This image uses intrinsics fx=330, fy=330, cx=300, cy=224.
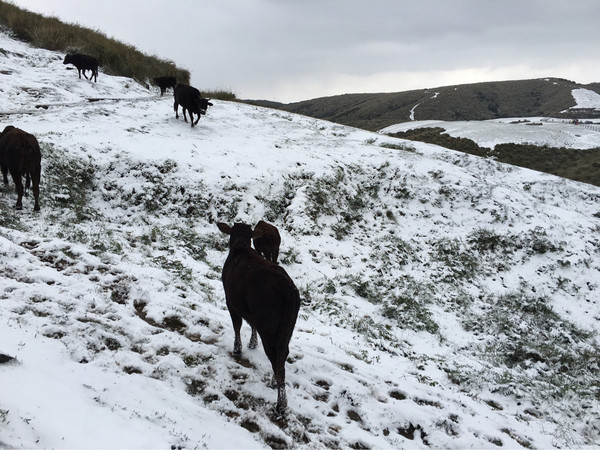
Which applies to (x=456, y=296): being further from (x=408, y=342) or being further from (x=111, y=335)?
(x=111, y=335)

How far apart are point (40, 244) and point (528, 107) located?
408ft

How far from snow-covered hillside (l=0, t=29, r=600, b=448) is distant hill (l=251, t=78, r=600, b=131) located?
75854 millimetres

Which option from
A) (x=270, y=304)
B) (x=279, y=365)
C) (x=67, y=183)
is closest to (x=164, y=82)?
(x=67, y=183)

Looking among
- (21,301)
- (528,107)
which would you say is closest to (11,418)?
(21,301)

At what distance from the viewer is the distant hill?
3521 inches

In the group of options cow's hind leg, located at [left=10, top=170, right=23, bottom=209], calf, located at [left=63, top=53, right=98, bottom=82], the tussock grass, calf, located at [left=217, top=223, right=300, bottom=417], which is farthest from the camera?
the tussock grass

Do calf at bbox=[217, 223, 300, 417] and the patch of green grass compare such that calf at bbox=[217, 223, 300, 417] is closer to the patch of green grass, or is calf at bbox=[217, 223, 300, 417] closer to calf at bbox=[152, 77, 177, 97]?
the patch of green grass

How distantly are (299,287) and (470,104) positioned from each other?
4241 inches

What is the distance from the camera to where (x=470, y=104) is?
96.7 m

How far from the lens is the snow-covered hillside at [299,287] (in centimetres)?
413

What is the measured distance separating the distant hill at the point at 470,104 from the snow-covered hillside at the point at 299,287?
249 ft

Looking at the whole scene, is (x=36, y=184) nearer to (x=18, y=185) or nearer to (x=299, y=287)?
(x=18, y=185)

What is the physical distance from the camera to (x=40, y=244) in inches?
267

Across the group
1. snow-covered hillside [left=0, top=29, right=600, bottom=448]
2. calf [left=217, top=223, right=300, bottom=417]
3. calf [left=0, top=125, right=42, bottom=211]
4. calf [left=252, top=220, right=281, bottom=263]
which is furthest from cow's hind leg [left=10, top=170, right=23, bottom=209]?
calf [left=217, top=223, right=300, bottom=417]
